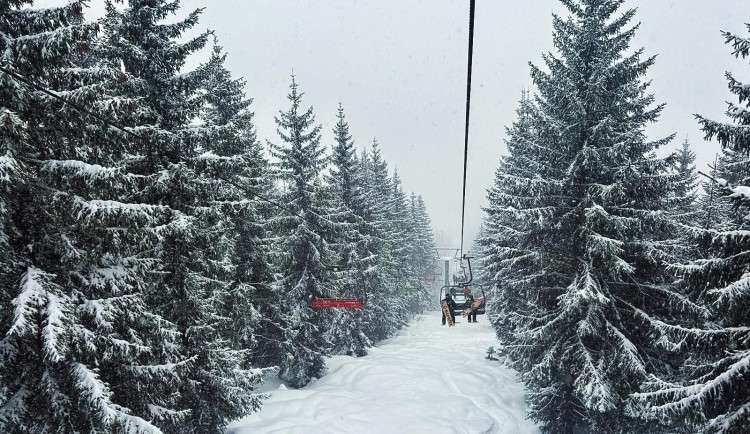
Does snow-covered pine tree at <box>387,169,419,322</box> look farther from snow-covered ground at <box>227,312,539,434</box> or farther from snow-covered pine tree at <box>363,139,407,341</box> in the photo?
snow-covered ground at <box>227,312,539,434</box>

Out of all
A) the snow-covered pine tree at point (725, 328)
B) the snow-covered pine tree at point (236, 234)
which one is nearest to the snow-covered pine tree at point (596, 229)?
the snow-covered pine tree at point (725, 328)

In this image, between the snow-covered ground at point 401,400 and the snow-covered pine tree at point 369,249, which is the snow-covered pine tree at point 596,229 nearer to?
the snow-covered ground at point 401,400

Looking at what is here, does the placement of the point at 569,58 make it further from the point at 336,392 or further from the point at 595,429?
the point at 336,392

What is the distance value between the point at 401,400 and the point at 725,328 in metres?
12.1

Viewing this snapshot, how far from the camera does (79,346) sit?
5711mm

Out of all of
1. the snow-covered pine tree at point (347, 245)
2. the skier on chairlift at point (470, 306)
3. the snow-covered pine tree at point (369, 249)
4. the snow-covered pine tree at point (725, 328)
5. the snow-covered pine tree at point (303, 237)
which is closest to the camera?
the snow-covered pine tree at point (725, 328)

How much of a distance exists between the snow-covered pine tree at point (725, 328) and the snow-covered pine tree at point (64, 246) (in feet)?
28.7

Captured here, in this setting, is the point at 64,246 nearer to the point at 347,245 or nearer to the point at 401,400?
the point at 401,400

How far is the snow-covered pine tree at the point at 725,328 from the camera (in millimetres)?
5754

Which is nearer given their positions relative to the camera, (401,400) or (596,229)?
(596,229)

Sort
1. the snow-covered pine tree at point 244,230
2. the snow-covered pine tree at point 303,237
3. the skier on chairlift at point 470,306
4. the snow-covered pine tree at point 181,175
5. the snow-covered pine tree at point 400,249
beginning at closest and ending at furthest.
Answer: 1. the snow-covered pine tree at point 181,175
2. the snow-covered pine tree at point 244,230
3. the snow-covered pine tree at point 303,237
4. the skier on chairlift at point 470,306
5. the snow-covered pine tree at point 400,249

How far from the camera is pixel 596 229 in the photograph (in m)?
10.9

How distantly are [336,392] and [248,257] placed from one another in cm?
703

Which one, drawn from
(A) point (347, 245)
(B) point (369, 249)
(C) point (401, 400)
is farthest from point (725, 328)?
(B) point (369, 249)
